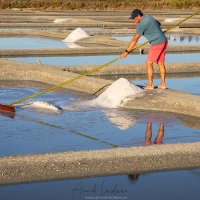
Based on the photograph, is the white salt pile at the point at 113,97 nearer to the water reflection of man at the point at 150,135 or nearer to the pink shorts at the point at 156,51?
the pink shorts at the point at 156,51

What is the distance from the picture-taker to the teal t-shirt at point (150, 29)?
827 cm

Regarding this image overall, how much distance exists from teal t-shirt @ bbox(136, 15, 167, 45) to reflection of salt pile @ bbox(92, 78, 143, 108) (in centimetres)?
62

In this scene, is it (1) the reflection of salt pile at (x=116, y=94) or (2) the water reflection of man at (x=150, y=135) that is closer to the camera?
(2) the water reflection of man at (x=150, y=135)

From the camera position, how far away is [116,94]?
8141 mm

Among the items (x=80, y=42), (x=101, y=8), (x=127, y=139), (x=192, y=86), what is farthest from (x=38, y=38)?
(x=101, y=8)

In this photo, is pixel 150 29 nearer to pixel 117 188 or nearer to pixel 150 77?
pixel 150 77

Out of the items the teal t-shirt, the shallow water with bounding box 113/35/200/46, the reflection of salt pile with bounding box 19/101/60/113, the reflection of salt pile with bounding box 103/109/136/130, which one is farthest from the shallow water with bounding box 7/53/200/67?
the reflection of salt pile with bounding box 103/109/136/130

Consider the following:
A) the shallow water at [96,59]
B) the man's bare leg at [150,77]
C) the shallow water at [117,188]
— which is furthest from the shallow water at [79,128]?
the shallow water at [96,59]

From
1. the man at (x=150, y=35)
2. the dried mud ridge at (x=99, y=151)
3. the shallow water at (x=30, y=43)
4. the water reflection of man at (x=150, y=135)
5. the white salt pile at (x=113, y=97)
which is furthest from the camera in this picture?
the shallow water at (x=30, y=43)

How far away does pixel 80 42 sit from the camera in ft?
57.0

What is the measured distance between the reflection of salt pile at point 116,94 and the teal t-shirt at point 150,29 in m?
0.62

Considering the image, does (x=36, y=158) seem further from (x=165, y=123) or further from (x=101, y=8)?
(x=101, y=8)

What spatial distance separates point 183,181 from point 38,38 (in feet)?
46.3

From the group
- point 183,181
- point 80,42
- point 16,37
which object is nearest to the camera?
point 183,181
